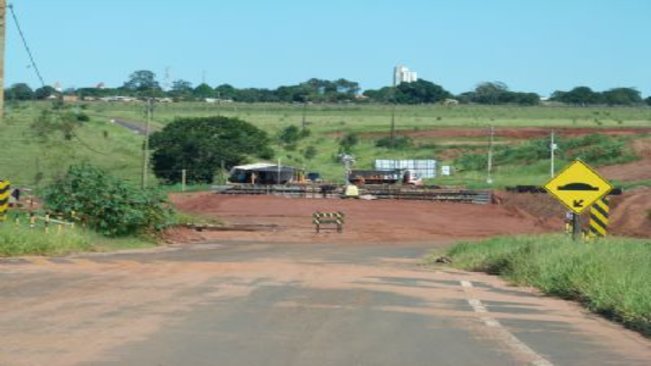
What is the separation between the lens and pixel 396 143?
11250 centimetres

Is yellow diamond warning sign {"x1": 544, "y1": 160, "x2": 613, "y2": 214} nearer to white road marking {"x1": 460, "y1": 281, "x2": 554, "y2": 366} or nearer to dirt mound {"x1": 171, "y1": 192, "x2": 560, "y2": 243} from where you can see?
white road marking {"x1": 460, "y1": 281, "x2": 554, "y2": 366}

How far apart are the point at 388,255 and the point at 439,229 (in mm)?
20339

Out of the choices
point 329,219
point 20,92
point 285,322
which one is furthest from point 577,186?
point 20,92

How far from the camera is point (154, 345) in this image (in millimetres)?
11664

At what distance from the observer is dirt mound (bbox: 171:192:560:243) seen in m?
55.2

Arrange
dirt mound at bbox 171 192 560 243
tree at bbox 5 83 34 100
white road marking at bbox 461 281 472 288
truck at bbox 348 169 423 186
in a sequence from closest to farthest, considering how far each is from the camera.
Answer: white road marking at bbox 461 281 472 288 → dirt mound at bbox 171 192 560 243 → truck at bbox 348 169 423 186 → tree at bbox 5 83 34 100

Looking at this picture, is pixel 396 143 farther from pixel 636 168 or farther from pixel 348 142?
pixel 636 168

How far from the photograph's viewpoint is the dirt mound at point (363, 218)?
55.2m

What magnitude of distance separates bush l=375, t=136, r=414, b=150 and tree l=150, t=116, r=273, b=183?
2178 cm

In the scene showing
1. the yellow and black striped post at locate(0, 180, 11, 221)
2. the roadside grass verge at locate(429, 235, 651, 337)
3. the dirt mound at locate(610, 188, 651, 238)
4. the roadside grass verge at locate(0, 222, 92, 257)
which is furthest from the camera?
the dirt mound at locate(610, 188, 651, 238)

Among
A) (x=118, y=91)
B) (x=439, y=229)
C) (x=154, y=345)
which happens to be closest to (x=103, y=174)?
(x=439, y=229)

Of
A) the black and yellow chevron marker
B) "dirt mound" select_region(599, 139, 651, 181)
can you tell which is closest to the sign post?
the black and yellow chevron marker

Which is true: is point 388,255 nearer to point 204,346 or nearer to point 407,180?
point 204,346

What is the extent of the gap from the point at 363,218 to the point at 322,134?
66.4 m
